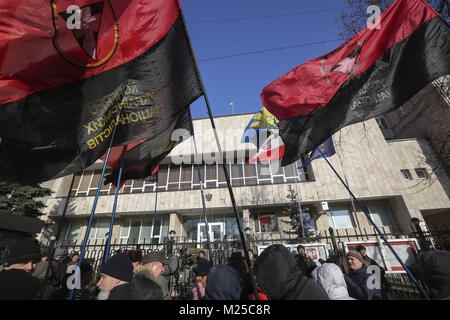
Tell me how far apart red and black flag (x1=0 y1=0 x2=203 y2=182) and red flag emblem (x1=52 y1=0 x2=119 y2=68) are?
0.01 meters

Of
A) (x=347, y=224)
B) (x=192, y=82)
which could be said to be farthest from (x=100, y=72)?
(x=347, y=224)

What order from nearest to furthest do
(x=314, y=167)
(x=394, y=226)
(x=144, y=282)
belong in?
(x=144, y=282), (x=394, y=226), (x=314, y=167)

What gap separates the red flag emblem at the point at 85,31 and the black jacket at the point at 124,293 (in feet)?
9.09

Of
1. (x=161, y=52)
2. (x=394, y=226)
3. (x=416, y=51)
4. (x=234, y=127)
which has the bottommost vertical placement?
(x=394, y=226)

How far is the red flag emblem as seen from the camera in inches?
90.9

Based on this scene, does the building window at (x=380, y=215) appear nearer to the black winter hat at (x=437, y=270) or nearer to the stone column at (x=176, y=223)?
the stone column at (x=176, y=223)

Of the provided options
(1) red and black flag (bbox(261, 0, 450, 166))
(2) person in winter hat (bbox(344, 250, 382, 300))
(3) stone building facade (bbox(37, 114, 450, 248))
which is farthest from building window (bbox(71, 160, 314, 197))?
(2) person in winter hat (bbox(344, 250, 382, 300))

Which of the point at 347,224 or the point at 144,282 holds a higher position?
the point at 347,224

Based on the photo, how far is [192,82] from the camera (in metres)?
3.44

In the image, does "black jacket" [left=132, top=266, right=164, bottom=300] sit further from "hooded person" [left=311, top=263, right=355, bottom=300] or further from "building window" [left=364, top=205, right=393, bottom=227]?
"building window" [left=364, top=205, right=393, bottom=227]

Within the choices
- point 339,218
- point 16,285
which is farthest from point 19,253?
point 339,218

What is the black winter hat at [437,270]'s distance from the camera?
2045mm
